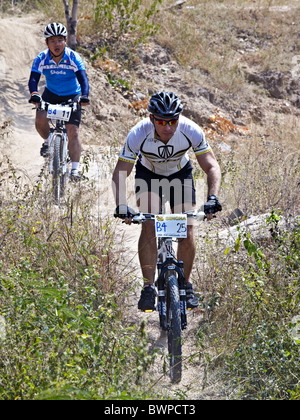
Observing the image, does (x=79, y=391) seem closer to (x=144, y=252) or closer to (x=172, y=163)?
(x=144, y=252)

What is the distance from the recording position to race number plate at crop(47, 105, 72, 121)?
6605 mm

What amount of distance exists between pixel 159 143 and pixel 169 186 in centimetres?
40

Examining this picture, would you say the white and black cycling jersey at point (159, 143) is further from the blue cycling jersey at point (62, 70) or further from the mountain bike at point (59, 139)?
the blue cycling jersey at point (62, 70)

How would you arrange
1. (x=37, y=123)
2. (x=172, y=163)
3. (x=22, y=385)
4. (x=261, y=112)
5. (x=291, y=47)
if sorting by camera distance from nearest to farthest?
(x=22, y=385)
(x=172, y=163)
(x=37, y=123)
(x=261, y=112)
(x=291, y=47)

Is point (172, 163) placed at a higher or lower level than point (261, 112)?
lower

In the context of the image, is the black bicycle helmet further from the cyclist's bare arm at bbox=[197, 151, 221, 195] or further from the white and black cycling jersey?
the cyclist's bare arm at bbox=[197, 151, 221, 195]

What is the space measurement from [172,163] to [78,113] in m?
3.08

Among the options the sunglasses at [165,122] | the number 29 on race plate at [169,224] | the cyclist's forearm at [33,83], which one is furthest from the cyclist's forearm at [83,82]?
the number 29 on race plate at [169,224]

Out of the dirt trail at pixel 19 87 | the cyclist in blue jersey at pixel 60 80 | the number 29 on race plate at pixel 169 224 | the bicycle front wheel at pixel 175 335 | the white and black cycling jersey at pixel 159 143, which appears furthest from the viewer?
the dirt trail at pixel 19 87

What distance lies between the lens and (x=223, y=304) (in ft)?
14.3

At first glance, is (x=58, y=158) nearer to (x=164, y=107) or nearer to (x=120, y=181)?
(x=120, y=181)

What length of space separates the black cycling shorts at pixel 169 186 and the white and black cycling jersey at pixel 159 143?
156 mm

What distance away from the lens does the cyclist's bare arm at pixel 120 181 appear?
3973 millimetres
